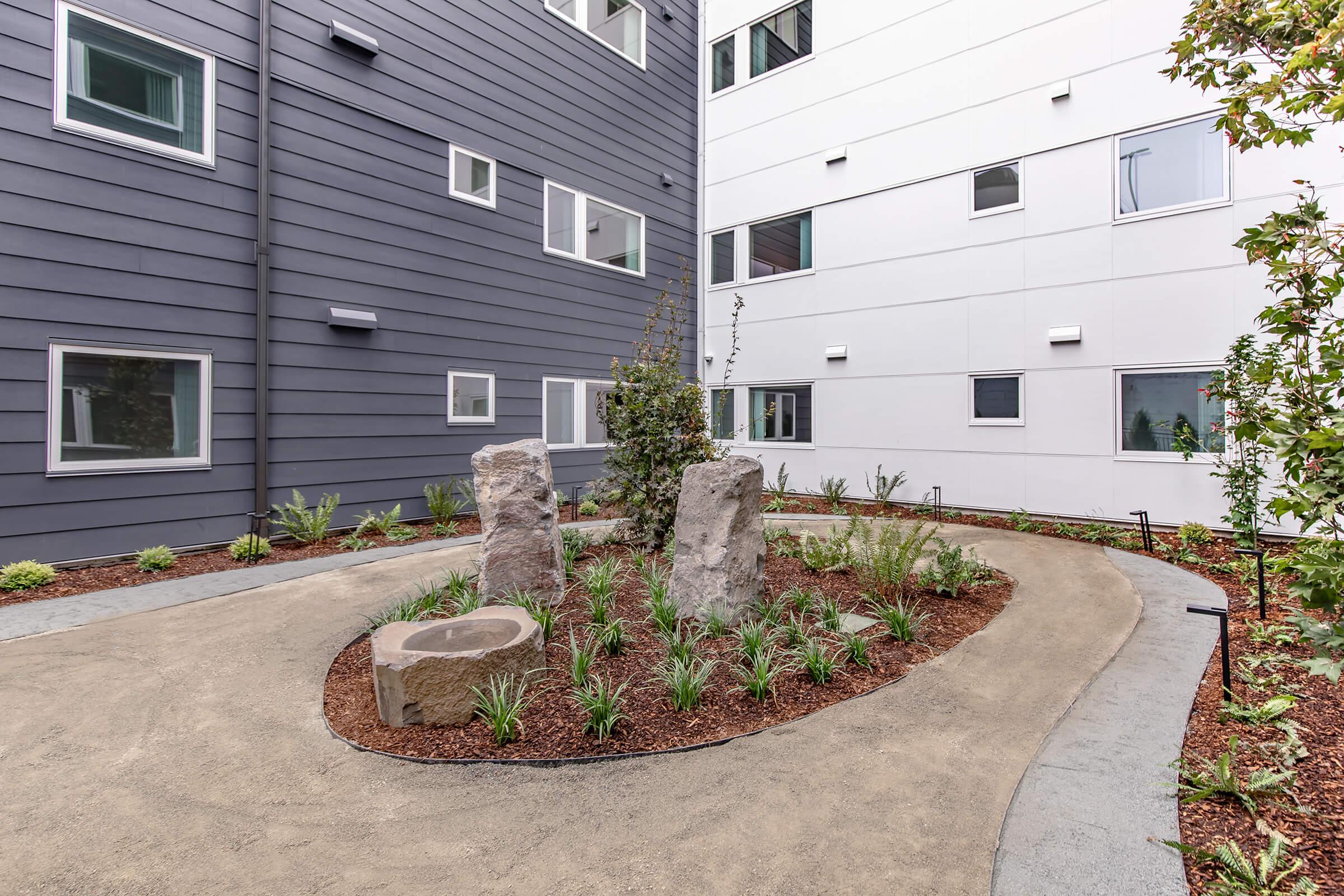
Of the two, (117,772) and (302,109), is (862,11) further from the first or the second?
(117,772)

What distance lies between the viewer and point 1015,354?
8172 mm

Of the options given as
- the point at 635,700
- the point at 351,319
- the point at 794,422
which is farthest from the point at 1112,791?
the point at 794,422

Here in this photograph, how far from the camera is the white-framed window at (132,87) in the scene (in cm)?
529

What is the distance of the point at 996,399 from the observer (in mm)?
8383

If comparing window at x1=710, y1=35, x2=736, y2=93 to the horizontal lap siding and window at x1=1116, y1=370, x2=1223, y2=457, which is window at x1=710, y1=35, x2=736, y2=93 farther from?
window at x1=1116, y1=370, x2=1223, y2=457

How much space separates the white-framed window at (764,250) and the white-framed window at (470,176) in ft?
15.6

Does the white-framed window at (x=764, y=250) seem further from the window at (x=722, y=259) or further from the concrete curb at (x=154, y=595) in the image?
the concrete curb at (x=154, y=595)

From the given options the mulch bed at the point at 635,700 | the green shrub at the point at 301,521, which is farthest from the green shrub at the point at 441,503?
the mulch bed at the point at 635,700

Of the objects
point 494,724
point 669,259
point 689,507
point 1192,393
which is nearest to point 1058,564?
point 1192,393

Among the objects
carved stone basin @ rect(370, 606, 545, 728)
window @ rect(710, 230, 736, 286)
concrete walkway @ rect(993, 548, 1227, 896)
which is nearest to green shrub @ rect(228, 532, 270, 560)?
carved stone basin @ rect(370, 606, 545, 728)

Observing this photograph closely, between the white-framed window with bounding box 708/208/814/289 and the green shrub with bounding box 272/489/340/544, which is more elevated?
the white-framed window with bounding box 708/208/814/289

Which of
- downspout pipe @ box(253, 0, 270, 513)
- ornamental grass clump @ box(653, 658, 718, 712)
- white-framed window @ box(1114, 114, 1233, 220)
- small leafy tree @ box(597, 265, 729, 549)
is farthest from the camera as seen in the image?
white-framed window @ box(1114, 114, 1233, 220)

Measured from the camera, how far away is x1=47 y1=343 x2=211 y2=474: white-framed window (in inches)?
207

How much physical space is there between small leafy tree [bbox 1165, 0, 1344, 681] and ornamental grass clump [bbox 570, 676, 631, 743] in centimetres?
240
